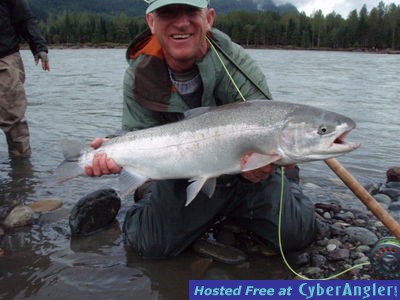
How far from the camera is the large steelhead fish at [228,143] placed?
2.78 metres

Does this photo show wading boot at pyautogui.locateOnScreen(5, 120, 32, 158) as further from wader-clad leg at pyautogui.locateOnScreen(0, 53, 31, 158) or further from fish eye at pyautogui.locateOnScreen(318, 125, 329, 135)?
fish eye at pyautogui.locateOnScreen(318, 125, 329, 135)

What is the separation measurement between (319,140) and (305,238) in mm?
1201

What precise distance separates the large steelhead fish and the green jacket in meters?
0.51

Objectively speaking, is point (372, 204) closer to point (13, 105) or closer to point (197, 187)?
point (197, 187)

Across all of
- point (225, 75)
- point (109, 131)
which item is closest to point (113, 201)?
point (225, 75)

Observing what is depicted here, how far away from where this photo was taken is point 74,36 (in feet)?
327

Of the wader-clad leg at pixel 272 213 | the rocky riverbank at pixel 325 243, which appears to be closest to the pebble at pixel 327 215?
the rocky riverbank at pixel 325 243

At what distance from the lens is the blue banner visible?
2.47 meters

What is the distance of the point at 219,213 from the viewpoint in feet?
12.2

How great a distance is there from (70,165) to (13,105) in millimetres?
3382

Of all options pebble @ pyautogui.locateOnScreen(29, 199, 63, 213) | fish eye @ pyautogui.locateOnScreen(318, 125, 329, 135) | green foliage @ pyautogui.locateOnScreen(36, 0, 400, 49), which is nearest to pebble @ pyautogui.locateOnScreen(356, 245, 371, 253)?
fish eye @ pyautogui.locateOnScreen(318, 125, 329, 135)

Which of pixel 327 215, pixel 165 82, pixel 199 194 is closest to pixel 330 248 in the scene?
pixel 327 215

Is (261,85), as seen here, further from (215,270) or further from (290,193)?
(215,270)

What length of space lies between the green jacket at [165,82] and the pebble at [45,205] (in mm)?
1430
